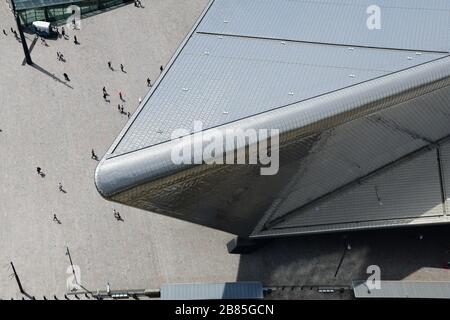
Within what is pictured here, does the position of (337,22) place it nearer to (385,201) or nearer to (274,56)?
(274,56)

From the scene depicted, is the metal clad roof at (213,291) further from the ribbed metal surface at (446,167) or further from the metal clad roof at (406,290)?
the ribbed metal surface at (446,167)

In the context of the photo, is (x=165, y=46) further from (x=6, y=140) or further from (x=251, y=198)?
(x=251, y=198)
